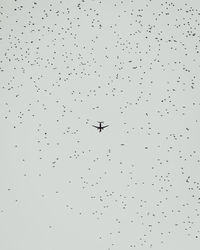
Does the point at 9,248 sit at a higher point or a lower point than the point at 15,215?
lower

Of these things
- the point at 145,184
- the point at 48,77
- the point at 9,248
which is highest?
the point at 48,77

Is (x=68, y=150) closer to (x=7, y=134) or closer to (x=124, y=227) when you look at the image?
(x=7, y=134)

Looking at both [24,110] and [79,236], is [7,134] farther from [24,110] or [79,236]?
[79,236]

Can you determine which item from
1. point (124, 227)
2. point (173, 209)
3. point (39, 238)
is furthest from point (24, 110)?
point (173, 209)

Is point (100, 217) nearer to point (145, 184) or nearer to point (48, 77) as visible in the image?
point (145, 184)

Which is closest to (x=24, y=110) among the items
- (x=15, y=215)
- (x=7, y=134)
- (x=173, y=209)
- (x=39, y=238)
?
(x=7, y=134)

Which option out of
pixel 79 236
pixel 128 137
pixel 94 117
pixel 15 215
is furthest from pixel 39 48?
pixel 79 236

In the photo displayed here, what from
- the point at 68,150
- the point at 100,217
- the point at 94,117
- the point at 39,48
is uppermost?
the point at 39,48

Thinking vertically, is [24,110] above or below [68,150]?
above
